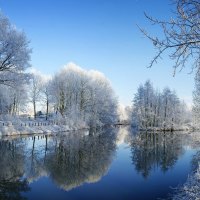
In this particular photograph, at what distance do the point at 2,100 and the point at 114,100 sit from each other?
31.1 metres

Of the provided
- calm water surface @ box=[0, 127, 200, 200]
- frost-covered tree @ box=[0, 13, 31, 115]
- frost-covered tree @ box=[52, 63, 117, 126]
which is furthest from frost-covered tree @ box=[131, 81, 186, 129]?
calm water surface @ box=[0, 127, 200, 200]

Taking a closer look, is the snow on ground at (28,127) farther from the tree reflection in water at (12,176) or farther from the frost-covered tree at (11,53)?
the tree reflection in water at (12,176)

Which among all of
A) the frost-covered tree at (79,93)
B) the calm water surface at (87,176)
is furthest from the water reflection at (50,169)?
the frost-covered tree at (79,93)

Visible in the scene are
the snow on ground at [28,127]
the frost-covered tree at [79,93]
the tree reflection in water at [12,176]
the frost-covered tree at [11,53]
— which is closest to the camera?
the tree reflection in water at [12,176]

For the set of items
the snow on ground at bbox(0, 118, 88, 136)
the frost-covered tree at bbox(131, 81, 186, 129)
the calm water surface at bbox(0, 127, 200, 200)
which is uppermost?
the frost-covered tree at bbox(131, 81, 186, 129)

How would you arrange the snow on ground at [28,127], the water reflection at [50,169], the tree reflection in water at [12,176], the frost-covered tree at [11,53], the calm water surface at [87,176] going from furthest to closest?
the snow on ground at [28,127], the frost-covered tree at [11,53], the water reflection at [50,169], the calm water surface at [87,176], the tree reflection in water at [12,176]

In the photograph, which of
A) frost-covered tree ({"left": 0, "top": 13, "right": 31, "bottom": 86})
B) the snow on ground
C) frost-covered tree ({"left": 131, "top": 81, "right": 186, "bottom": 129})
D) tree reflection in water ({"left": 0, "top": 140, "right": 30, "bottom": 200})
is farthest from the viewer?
frost-covered tree ({"left": 131, "top": 81, "right": 186, "bottom": 129})

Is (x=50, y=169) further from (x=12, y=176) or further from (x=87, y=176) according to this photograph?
(x=12, y=176)

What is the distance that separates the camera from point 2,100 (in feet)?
197

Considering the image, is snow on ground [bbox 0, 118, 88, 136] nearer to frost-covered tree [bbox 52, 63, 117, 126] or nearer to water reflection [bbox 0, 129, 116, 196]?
frost-covered tree [bbox 52, 63, 117, 126]

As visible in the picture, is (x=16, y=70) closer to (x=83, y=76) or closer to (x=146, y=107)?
(x=83, y=76)

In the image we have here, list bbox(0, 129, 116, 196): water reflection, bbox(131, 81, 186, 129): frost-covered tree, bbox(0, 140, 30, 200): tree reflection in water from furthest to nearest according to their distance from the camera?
bbox(131, 81, 186, 129): frost-covered tree → bbox(0, 129, 116, 196): water reflection → bbox(0, 140, 30, 200): tree reflection in water

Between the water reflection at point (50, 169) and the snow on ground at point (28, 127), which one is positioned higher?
the snow on ground at point (28, 127)

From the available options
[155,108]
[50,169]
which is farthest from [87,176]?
[155,108]
